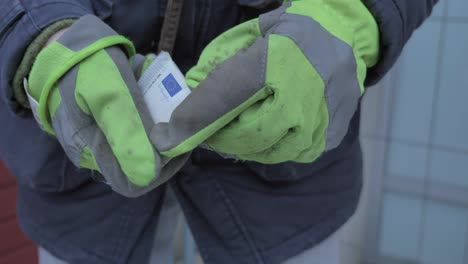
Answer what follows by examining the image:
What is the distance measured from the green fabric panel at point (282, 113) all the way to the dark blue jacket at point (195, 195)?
0.14 metres

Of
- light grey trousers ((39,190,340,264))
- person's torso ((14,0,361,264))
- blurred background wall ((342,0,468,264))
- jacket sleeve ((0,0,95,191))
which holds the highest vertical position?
jacket sleeve ((0,0,95,191))

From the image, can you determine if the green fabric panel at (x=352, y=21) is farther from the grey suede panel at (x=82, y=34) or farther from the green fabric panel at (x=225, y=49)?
the grey suede panel at (x=82, y=34)

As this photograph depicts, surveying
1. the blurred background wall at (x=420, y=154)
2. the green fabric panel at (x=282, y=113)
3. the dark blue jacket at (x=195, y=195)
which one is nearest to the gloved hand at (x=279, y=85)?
the green fabric panel at (x=282, y=113)

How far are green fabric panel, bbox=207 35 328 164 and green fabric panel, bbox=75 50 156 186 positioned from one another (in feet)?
0.18

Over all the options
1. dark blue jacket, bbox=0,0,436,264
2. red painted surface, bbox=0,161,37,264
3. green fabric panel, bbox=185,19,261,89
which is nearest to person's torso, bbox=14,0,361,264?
dark blue jacket, bbox=0,0,436,264

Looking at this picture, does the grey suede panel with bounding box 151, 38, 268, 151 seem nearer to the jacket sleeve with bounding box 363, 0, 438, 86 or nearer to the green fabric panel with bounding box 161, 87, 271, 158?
the green fabric panel with bounding box 161, 87, 271, 158

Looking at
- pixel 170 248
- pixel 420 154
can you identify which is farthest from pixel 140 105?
pixel 420 154

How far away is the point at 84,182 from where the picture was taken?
1.95ft

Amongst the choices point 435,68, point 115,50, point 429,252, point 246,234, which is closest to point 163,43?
point 115,50

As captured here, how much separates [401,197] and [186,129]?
119 cm

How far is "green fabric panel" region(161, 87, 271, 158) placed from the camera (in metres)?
0.40

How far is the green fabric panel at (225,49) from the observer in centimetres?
44

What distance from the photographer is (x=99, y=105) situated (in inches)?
16.4

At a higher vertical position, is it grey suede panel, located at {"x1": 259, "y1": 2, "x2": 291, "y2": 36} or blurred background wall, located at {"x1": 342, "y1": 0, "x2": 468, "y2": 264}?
grey suede panel, located at {"x1": 259, "y1": 2, "x2": 291, "y2": 36}
